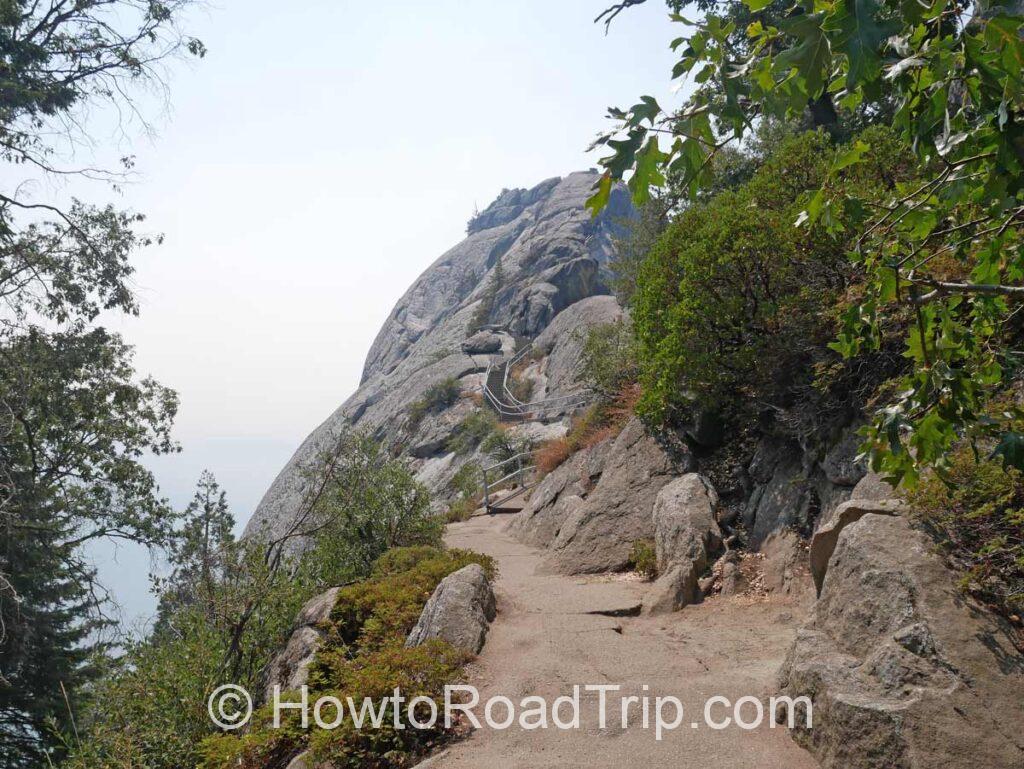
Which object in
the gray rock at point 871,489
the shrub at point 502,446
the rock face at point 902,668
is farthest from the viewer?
the shrub at point 502,446

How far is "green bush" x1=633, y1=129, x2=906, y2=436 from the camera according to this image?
26.6ft

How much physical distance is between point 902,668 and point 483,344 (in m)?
45.2

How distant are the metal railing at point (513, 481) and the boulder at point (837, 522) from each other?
1210 cm

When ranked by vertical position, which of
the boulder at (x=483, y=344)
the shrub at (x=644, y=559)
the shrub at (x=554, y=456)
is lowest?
the shrub at (x=644, y=559)

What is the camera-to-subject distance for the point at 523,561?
11328 mm

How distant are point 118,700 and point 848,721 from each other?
585 centimetres

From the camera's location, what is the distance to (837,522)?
549 centimetres

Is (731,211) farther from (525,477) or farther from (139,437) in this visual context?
(525,477)

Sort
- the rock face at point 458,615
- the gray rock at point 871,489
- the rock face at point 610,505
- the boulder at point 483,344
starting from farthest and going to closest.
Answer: the boulder at point 483,344, the rock face at point 610,505, the rock face at point 458,615, the gray rock at point 871,489

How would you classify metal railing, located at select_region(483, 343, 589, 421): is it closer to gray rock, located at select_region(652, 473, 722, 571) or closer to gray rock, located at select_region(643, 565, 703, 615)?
gray rock, located at select_region(652, 473, 722, 571)

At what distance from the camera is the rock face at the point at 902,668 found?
138 inches

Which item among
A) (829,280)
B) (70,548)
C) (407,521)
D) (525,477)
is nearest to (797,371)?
(829,280)

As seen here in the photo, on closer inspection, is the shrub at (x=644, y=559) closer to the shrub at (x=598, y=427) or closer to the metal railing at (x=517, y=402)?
the shrub at (x=598, y=427)

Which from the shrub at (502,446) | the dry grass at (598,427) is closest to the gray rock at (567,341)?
the shrub at (502,446)
